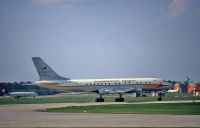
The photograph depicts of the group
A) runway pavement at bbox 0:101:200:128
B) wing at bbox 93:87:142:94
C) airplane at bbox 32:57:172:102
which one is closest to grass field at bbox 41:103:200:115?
runway pavement at bbox 0:101:200:128

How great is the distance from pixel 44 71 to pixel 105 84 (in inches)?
482

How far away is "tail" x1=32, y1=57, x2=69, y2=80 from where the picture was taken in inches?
3285

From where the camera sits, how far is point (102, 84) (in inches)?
3172

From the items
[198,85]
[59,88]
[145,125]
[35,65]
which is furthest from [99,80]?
A: [198,85]

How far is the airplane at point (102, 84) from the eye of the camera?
259 ft

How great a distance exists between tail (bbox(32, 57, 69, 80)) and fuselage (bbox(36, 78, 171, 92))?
0.99 meters

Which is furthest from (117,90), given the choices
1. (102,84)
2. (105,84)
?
(102,84)

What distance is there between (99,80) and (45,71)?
10729 millimetres

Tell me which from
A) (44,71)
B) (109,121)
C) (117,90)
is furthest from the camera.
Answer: (44,71)

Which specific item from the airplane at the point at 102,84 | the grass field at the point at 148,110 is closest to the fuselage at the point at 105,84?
the airplane at the point at 102,84

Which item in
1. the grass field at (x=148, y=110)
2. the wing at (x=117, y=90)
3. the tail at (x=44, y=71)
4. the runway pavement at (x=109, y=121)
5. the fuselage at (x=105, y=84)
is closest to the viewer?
the runway pavement at (x=109, y=121)

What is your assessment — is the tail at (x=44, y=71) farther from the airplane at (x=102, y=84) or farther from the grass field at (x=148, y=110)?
the grass field at (x=148, y=110)

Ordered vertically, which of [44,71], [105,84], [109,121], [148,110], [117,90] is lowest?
[109,121]

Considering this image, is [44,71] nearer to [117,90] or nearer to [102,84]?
[102,84]
